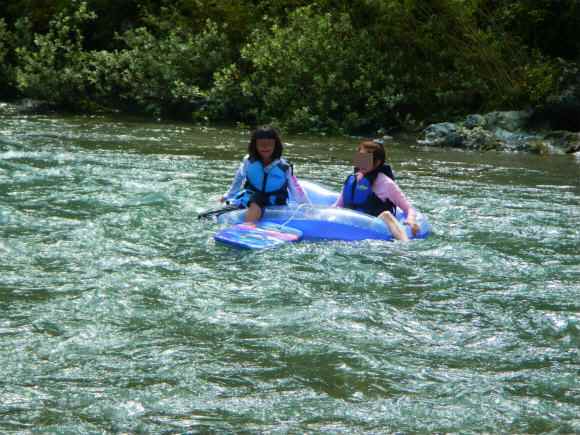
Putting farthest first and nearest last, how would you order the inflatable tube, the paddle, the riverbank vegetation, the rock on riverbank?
the riverbank vegetation → the rock on riverbank → the paddle → the inflatable tube

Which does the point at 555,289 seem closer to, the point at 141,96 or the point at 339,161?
the point at 339,161

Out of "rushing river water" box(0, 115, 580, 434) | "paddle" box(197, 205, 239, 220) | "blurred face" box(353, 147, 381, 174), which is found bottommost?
"rushing river water" box(0, 115, 580, 434)

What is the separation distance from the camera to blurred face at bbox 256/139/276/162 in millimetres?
7074

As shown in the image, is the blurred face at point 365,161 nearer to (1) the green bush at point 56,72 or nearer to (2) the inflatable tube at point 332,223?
(2) the inflatable tube at point 332,223

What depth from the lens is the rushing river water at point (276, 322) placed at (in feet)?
12.0

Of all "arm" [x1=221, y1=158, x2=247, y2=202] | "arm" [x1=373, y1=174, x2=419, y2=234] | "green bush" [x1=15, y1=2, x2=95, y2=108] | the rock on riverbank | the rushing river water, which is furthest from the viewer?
"green bush" [x1=15, y1=2, x2=95, y2=108]

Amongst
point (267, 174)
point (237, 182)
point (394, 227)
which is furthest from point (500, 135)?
point (394, 227)

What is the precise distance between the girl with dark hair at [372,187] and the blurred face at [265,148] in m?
0.63

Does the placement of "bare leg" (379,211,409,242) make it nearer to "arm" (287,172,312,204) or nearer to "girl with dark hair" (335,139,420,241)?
"girl with dark hair" (335,139,420,241)

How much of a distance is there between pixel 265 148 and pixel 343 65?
8219 mm

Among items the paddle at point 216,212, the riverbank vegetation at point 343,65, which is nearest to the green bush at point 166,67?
the riverbank vegetation at point 343,65

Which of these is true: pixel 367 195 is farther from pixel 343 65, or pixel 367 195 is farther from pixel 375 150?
pixel 343 65

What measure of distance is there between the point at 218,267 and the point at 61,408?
2.37 m

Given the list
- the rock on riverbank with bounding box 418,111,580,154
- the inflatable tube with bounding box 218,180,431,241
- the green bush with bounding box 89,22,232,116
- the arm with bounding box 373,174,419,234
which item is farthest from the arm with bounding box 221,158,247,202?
the green bush with bounding box 89,22,232,116
